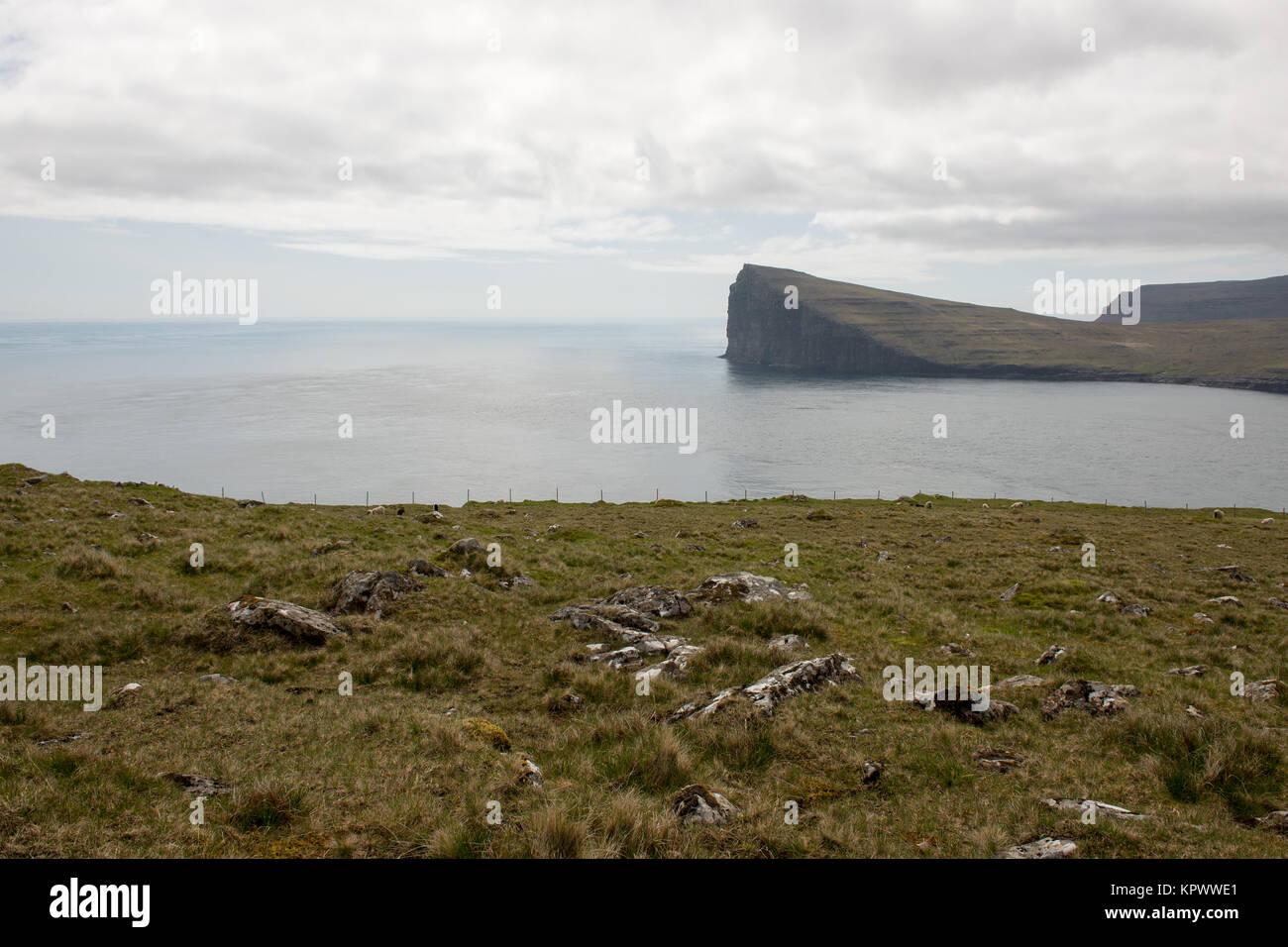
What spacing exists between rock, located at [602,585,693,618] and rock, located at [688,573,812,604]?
31.1 inches

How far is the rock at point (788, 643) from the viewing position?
1674 centimetres

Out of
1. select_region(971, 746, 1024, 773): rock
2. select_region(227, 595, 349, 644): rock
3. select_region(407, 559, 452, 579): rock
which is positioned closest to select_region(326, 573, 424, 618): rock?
select_region(407, 559, 452, 579): rock

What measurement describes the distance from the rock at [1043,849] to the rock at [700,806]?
10.3 feet

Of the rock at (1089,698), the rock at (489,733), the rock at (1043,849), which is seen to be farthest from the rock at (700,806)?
the rock at (1089,698)

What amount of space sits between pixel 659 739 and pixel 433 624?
10.0 meters

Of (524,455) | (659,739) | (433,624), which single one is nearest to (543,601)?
(433,624)

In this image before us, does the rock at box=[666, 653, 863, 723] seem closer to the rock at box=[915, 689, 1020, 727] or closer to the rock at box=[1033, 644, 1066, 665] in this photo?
the rock at box=[915, 689, 1020, 727]

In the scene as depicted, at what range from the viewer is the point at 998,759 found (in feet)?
35.8

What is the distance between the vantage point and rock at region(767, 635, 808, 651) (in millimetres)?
16736

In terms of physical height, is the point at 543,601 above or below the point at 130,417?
below

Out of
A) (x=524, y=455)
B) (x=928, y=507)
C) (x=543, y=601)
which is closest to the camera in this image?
(x=543, y=601)
